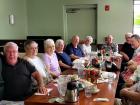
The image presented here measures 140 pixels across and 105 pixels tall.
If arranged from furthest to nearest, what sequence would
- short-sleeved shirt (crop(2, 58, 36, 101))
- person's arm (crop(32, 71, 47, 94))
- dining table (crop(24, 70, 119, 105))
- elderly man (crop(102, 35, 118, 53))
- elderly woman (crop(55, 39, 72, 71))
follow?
elderly man (crop(102, 35, 118, 53)) < elderly woman (crop(55, 39, 72, 71)) < short-sleeved shirt (crop(2, 58, 36, 101)) < person's arm (crop(32, 71, 47, 94)) < dining table (crop(24, 70, 119, 105))

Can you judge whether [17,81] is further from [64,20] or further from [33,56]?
[64,20]

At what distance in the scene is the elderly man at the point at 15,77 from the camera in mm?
2928

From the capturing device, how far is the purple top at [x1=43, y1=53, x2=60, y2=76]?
4.14 m

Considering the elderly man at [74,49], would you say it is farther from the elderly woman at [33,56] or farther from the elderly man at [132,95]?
the elderly man at [132,95]

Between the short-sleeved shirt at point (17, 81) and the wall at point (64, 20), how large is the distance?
492cm

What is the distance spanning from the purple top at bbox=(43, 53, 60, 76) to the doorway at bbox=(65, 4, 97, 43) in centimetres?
378

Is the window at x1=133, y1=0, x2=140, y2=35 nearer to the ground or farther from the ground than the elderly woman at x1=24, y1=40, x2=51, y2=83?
farther from the ground

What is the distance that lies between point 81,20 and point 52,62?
4048 mm

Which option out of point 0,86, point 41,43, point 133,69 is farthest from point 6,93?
point 41,43

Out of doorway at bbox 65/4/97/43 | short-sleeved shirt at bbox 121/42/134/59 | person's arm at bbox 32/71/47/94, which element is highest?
doorway at bbox 65/4/97/43

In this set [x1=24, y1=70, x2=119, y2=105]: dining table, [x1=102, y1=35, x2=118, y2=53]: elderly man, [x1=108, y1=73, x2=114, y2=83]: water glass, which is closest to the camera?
[x1=24, y1=70, x2=119, y2=105]: dining table

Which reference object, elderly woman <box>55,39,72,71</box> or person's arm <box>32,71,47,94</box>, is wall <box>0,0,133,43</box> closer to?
elderly woman <box>55,39,72,71</box>

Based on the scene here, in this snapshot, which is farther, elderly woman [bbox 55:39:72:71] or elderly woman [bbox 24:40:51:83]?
elderly woman [bbox 55:39:72:71]

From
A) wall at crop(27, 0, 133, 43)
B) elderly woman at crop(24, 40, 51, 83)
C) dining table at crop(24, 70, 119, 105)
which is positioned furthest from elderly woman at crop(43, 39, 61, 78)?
wall at crop(27, 0, 133, 43)
